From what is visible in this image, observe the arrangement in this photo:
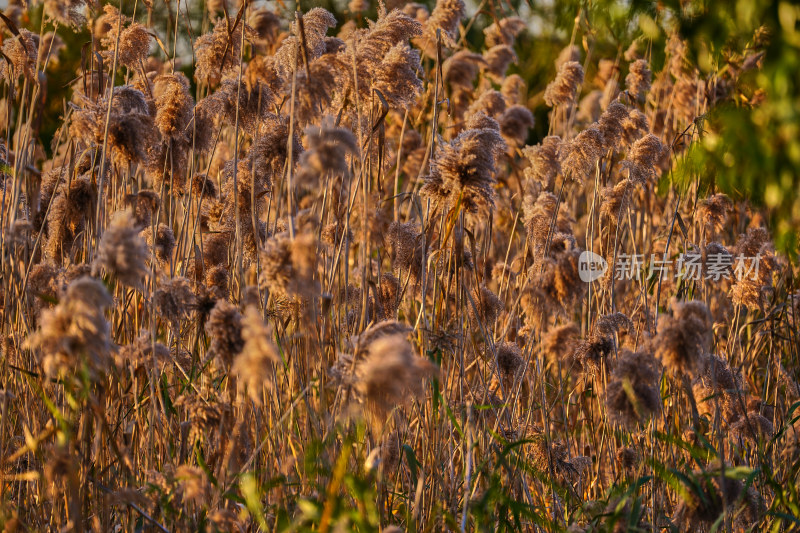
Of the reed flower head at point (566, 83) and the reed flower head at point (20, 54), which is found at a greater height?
the reed flower head at point (566, 83)

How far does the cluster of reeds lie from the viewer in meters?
1.67

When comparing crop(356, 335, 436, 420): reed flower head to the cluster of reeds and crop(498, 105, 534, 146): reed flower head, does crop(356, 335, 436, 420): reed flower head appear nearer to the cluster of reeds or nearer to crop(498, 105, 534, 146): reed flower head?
the cluster of reeds

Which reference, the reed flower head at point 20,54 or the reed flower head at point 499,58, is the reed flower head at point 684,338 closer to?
the reed flower head at point 20,54

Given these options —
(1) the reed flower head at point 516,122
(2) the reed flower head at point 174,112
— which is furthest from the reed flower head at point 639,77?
(2) the reed flower head at point 174,112

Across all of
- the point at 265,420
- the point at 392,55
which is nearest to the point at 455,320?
the point at 265,420

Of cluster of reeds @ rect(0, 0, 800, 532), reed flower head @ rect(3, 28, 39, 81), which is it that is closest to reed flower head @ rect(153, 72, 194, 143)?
cluster of reeds @ rect(0, 0, 800, 532)

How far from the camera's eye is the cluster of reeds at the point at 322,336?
1.67 meters

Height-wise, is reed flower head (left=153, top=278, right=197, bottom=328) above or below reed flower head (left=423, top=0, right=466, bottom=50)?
below

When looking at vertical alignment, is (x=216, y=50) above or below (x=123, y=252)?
above

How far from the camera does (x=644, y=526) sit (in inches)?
86.7

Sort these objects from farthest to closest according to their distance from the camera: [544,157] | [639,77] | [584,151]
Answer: [639,77], [544,157], [584,151]

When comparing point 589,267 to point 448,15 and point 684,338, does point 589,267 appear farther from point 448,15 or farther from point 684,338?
point 448,15

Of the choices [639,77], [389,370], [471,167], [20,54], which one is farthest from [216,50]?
[639,77]

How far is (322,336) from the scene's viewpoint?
2166 millimetres
